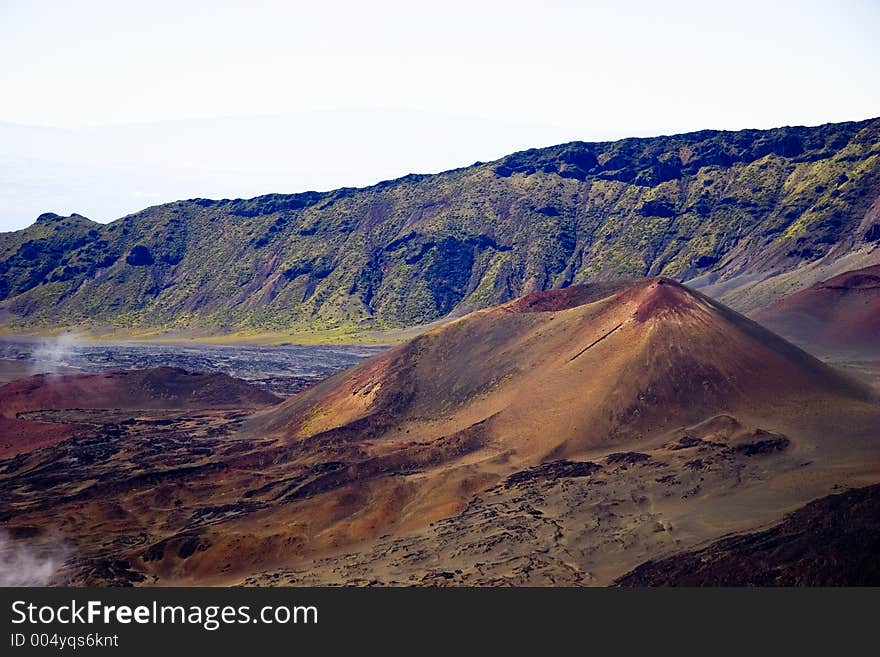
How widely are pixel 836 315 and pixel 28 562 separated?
138 meters

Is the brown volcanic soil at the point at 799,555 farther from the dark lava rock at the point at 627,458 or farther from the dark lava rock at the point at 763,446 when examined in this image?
the dark lava rock at the point at 627,458

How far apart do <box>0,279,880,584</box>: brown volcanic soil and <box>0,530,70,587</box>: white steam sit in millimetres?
1491

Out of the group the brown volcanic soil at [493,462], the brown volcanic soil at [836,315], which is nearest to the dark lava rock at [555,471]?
the brown volcanic soil at [493,462]

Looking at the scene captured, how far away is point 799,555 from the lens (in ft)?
162

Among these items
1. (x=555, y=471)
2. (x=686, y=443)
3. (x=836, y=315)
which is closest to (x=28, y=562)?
(x=555, y=471)

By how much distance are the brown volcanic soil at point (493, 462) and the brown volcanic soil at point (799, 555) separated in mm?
3786

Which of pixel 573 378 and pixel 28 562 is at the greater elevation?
pixel 573 378

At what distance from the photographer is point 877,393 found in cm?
9444

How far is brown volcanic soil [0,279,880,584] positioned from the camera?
209ft

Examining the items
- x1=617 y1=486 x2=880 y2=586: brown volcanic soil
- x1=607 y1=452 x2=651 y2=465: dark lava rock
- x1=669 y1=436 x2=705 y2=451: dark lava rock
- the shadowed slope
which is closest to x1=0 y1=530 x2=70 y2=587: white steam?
the shadowed slope

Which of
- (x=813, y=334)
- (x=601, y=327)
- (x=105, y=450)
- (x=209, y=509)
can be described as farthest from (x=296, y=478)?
(x=813, y=334)

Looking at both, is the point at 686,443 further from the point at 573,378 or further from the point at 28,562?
the point at 28,562

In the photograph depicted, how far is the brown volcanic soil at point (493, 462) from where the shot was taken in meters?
63.8

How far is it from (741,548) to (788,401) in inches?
1396
